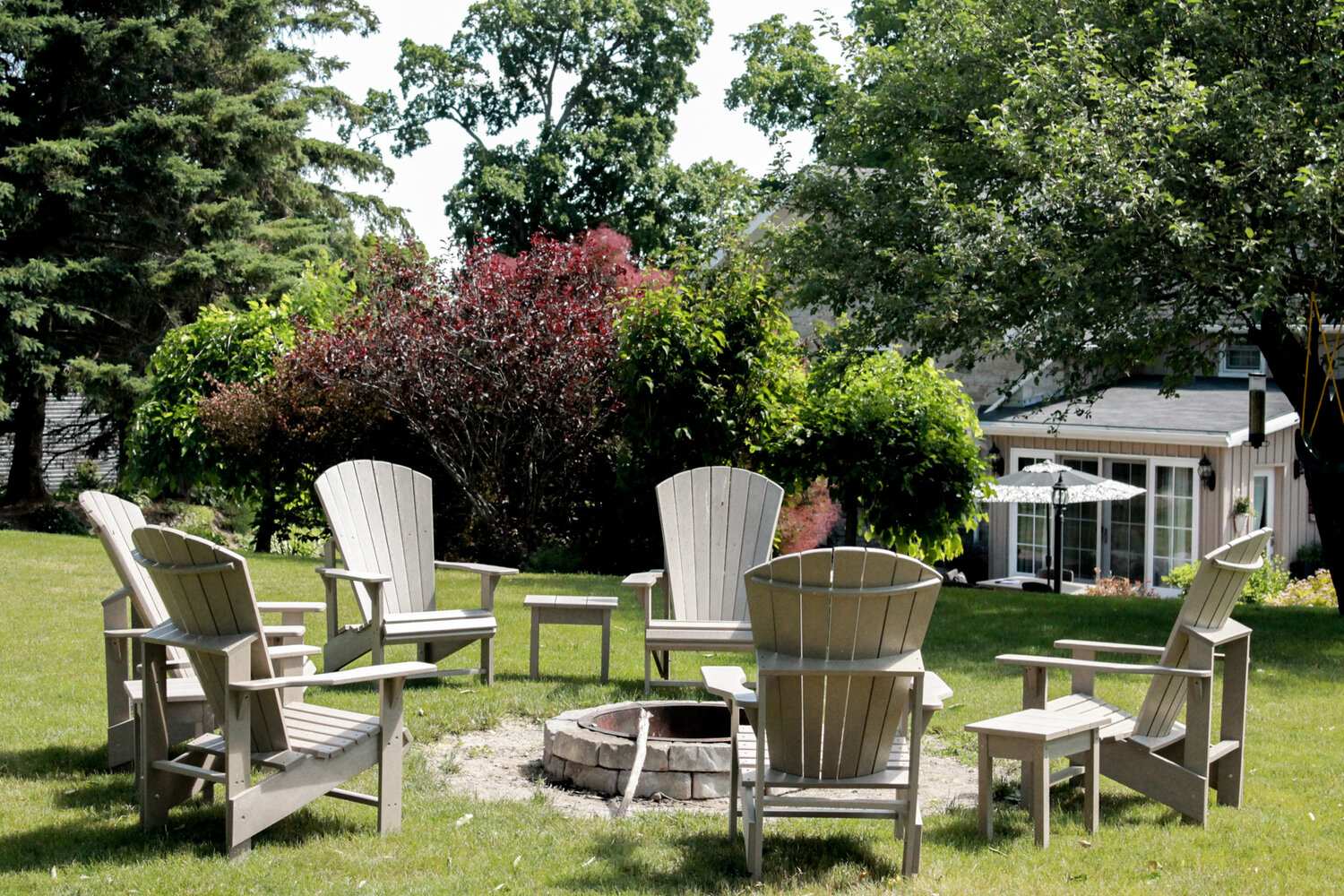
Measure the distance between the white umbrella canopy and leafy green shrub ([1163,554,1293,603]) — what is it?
45.9 inches

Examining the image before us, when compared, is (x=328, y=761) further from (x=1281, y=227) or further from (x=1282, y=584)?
(x=1282, y=584)

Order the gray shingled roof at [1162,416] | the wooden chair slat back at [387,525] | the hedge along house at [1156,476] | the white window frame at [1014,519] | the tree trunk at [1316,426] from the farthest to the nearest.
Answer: the white window frame at [1014,519]
the hedge along house at [1156,476]
the gray shingled roof at [1162,416]
the tree trunk at [1316,426]
the wooden chair slat back at [387,525]

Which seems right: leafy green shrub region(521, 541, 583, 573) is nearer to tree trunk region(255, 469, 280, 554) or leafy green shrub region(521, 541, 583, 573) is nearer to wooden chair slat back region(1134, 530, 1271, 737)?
tree trunk region(255, 469, 280, 554)

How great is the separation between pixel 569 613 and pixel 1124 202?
4.96 meters

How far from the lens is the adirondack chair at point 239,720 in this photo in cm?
358

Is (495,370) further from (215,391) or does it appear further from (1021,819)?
(1021,819)

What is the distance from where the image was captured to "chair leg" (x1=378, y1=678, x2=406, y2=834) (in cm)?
391

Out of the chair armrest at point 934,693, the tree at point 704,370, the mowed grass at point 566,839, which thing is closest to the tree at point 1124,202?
the tree at point 704,370

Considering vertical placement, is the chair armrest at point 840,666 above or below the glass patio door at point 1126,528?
above

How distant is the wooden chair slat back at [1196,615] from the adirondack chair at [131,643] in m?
3.11

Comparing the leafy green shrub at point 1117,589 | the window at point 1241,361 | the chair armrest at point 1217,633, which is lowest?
the leafy green shrub at point 1117,589

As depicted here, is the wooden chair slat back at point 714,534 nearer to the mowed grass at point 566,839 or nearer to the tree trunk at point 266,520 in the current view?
the mowed grass at point 566,839

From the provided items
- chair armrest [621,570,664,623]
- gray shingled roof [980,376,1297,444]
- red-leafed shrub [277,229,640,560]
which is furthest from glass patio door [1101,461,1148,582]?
chair armrest [621,570,664,623]

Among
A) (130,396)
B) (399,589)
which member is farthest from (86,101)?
(399,589)
